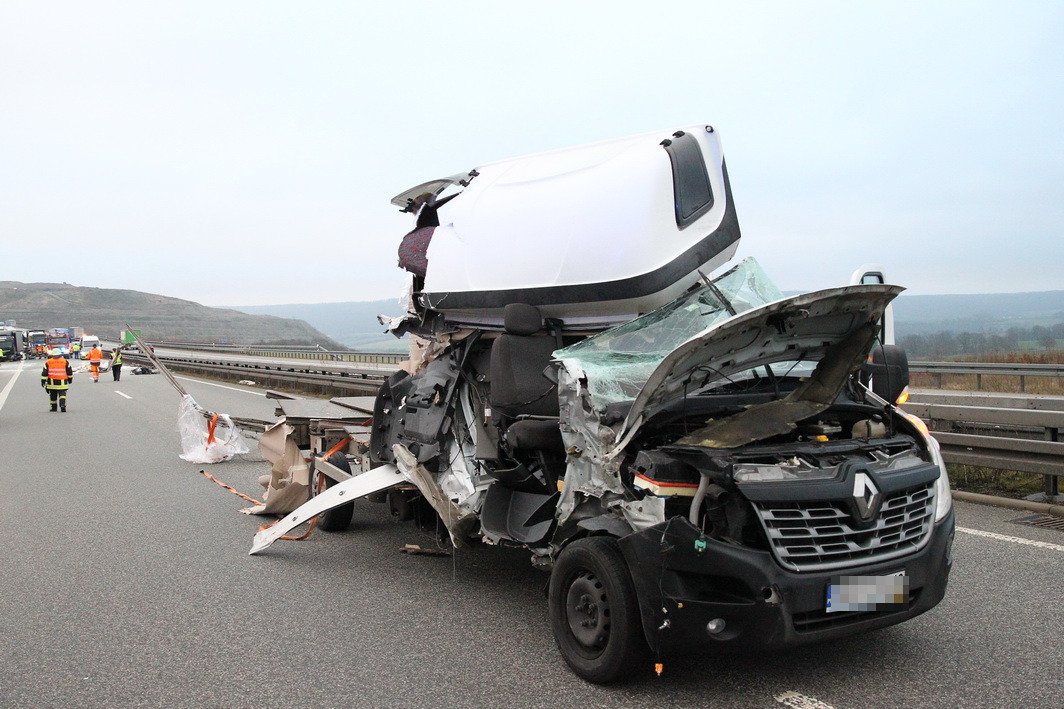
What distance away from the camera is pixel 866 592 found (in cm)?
368

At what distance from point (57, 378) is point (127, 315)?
11356 centimetres

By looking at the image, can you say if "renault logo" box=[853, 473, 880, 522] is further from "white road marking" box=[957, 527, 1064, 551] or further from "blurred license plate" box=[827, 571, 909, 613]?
"white road marking" box=[957, 527, 1064, 551]

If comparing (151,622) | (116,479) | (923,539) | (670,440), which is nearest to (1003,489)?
(923,539)

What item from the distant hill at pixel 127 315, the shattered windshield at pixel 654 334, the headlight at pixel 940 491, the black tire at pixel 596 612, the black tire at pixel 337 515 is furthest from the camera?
the distant hill at pixel 127 315

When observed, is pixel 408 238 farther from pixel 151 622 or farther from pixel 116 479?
pixel 116 479

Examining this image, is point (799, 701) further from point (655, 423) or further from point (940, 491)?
point (655, 423)

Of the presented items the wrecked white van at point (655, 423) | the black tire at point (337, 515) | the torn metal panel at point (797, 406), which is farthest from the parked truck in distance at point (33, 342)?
the torn metal panel at point (797, 406)

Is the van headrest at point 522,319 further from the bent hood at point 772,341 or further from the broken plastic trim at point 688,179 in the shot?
the bent hood at point 772,341

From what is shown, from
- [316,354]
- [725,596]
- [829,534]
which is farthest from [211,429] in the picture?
[316,354]

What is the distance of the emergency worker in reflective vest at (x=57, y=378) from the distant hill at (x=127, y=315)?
243ft

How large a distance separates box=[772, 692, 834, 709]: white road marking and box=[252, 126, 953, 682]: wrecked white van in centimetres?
33

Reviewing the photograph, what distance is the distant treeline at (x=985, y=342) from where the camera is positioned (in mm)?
23250

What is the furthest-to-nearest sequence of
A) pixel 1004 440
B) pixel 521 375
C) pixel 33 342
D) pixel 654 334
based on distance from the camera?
pixel 33 342 < pixel 1004 440 < pixel 521 375 < pixel 654 334

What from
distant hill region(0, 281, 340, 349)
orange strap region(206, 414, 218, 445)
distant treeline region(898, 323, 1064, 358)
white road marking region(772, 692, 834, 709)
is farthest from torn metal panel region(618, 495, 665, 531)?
distant hill region(0, 281, 340, 349)
